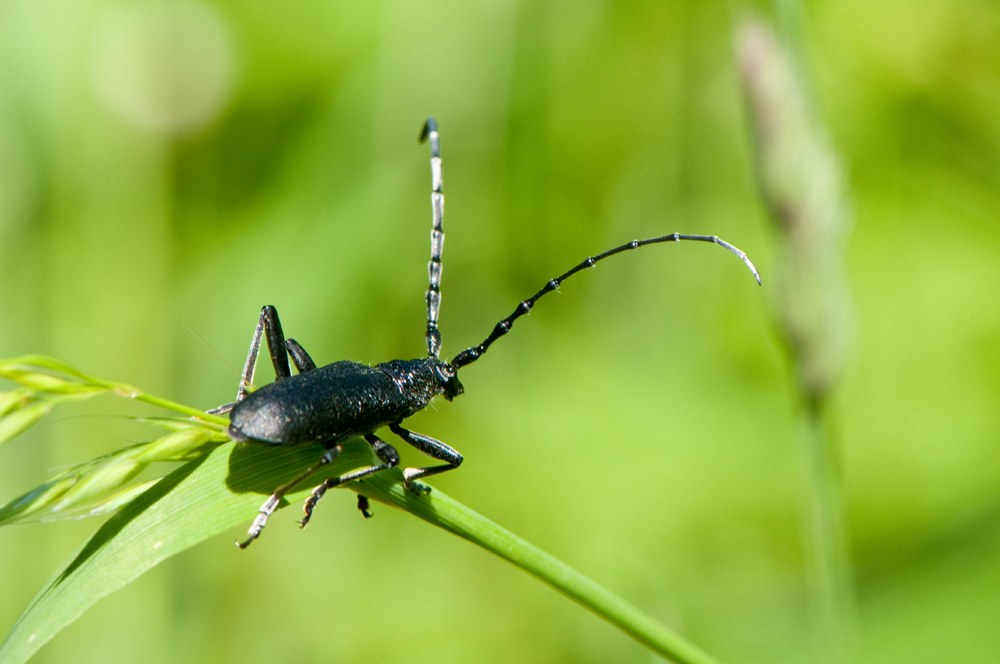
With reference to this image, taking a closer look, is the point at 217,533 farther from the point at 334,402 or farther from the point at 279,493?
the point at 334,402

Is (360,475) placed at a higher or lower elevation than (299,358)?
lower

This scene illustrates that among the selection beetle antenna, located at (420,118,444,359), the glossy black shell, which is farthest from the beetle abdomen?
beetle antenna, located at (420,118,444,359)

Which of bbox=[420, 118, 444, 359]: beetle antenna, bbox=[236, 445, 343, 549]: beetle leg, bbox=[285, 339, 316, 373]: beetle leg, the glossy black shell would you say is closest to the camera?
bbox=[236, 445, 343, 549]: beetle leg

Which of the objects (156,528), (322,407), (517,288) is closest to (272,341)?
(322,407)

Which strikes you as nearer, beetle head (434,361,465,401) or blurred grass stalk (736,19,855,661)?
blurred grass stalk (736,19,855,661)

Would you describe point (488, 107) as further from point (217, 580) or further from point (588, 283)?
point (217, 580)

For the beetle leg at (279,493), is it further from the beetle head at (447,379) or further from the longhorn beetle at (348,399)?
the beetle head at (447,379)

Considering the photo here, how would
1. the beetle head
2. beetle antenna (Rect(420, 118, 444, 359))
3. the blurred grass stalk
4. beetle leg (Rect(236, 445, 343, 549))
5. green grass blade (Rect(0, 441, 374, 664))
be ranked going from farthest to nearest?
beetle antenna (Rect(420, 118, 444, 359)) → the beetle head → the blurred grass stalk → beetle leg (Rect(236, 445, 343, 549)) → green grass blade (Rect(0, 441, 374, 664))

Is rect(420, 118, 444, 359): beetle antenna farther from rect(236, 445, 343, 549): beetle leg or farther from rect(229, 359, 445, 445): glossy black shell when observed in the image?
rect(236, 445, 343, 549): beetle leg
